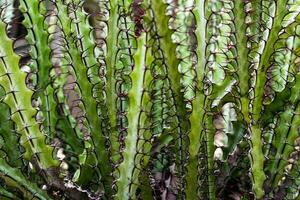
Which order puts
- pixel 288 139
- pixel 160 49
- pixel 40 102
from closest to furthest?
pixel 160 49 < pixel 288 139 < pixel 40 102

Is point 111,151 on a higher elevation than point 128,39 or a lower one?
lower

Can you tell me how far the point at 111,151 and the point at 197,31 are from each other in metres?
0.27

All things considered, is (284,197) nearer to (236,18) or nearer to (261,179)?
(261,179)

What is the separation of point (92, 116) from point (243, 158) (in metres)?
0.31

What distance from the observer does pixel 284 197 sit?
108cm

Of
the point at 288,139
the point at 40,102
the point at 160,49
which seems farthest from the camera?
the point at 40,102

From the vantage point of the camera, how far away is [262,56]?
3.07 feet

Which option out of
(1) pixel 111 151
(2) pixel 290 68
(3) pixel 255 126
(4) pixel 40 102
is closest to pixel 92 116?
(1) pixel 111 151

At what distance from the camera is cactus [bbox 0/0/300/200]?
91cm

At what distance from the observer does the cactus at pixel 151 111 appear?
913 mm

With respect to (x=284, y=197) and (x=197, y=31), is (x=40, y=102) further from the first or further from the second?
(x=284, y=197)

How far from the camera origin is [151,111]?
0.95m

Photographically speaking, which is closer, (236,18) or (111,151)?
(236,18)

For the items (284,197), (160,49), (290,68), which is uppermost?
(160,49)
